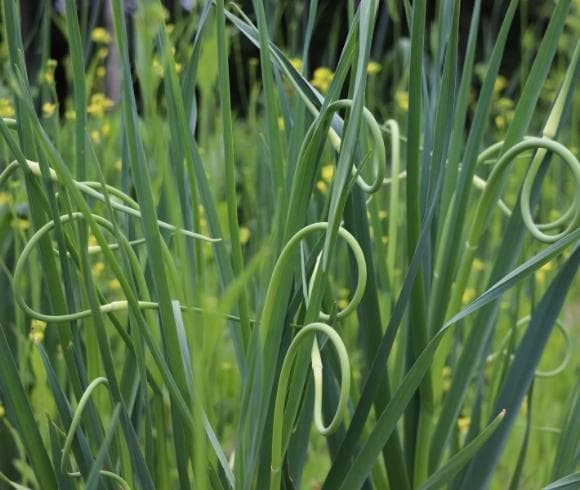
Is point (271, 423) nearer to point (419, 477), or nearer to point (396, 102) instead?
point (419, 477)

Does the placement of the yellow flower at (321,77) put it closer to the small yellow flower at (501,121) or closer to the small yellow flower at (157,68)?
the small yellow flower at (501,121)

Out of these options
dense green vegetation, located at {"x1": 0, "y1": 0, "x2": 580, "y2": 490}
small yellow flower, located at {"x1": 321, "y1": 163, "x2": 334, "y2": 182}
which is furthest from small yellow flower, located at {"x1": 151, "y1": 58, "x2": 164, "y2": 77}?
small yellow flower, located at {"x1": 321, "y1": 163, "x2": 334, "y2": 182}

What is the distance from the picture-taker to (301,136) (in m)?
0.78

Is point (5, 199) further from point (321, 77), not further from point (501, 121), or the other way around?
point (501, 121)

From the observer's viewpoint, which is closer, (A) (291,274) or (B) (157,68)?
(A) (291,274)

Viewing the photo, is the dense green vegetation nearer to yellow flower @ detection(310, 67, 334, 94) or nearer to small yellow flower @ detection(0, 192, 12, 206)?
small yellow flower @ detection(0, 192, 12, 206)

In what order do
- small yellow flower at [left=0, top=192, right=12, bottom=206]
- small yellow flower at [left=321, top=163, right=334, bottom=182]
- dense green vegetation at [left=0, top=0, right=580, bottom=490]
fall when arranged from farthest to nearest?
small yellow flower at [left=321, top=163, right=334, bottom=182], small yellow flower at [left=0, top=192, right=12, bottom=206], dense green vegetation at [left=0, top=0, right=580, bottom=490]

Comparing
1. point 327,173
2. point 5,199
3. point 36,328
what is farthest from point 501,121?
point 36,328

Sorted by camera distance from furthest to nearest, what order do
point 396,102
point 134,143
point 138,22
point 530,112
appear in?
point 396,102 < point 530,112 < point 134,143 < point 138,22

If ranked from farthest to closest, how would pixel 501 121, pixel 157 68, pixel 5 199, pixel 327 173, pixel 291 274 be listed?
pixel 501 121 < pixel 327 173 < pixel 5 199 < pixel 157 68 < pixel 291 274

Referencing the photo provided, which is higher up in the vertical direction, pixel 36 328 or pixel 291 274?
pixel 291 274

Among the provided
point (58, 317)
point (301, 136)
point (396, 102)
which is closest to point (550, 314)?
point (301, 136)

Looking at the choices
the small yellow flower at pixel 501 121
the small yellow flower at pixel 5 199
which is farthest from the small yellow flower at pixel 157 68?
the small yellow flower at pixel 501 121

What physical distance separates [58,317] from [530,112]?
394 millimetres
